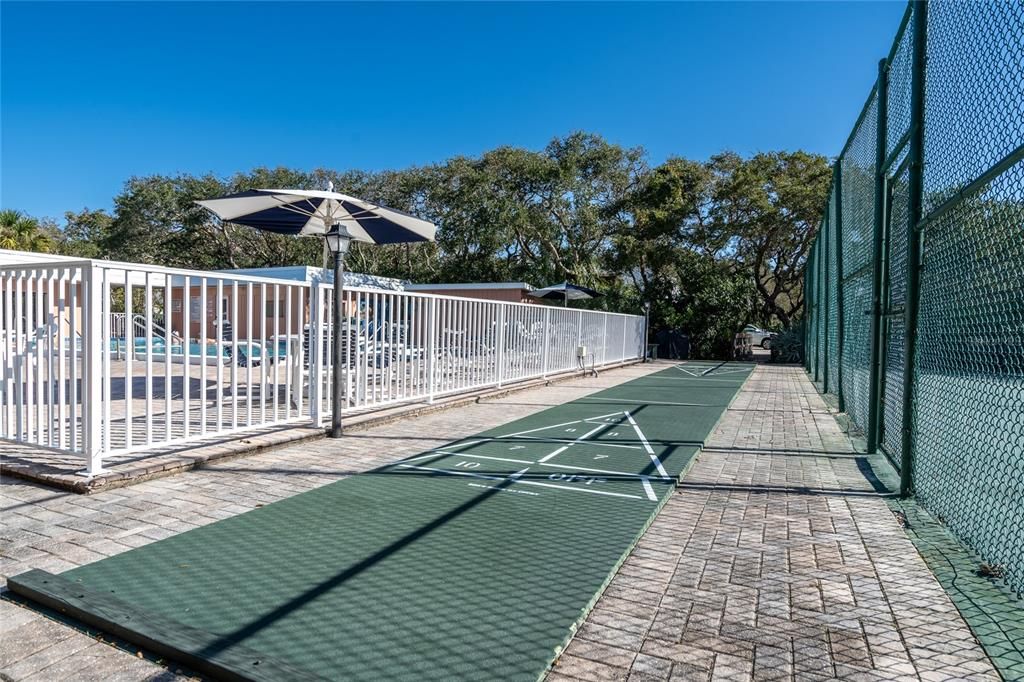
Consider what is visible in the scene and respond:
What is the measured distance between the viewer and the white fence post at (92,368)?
3.95m

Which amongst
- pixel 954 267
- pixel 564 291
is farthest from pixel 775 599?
pixel 564 291

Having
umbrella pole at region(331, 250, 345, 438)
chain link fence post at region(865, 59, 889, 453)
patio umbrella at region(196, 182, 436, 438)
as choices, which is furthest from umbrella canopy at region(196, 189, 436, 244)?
chain link fence post at region(865, 59, 889, 453)

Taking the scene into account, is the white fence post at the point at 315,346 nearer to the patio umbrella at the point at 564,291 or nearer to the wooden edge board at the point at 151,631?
the wooden edge board at the point at 151,631

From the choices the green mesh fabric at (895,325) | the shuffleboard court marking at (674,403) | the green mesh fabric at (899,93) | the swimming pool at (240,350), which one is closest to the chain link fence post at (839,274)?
the shuffleboard court marking at (674,403)

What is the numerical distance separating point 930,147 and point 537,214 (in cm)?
2271

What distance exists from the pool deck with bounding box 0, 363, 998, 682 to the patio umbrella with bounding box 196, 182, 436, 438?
1467mm

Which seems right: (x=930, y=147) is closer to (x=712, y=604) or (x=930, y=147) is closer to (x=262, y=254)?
(x=712, y=604)

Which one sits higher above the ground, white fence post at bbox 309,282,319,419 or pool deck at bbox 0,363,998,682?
white fence post at bbox 309,282,319,419

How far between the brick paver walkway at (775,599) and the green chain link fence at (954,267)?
0.48 meters

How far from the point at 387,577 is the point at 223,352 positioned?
5.32 metres

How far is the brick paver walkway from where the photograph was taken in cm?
217

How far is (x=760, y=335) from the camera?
3247 cm

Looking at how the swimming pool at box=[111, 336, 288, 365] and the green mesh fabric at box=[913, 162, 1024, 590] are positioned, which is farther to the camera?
the swimming pool at box=[111, 336, 288, 365]

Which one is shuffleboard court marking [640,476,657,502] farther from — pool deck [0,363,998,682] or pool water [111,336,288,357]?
pool water [111,336,288,357]
